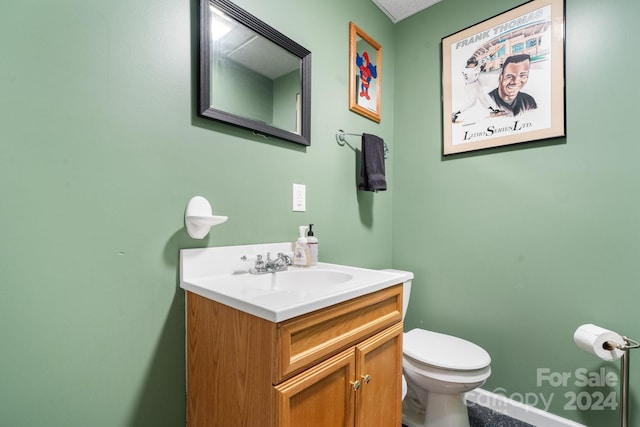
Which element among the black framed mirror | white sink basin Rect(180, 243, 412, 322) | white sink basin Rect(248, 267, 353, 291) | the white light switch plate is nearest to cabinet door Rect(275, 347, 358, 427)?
white sink basin Rect(180, 243, 412, 322)

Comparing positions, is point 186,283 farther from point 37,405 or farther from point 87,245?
point 37,405

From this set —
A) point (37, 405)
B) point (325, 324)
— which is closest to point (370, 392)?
point (325, 324)

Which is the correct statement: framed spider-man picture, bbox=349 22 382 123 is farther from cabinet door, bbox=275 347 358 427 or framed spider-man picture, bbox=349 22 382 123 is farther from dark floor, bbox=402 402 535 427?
dark floor, bbox=402 402 535 427

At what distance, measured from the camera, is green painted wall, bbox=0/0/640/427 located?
2.31ft

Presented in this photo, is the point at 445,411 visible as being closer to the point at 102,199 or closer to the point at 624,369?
the point at 624,369

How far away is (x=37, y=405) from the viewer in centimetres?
70

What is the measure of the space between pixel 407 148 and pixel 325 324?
1.48m

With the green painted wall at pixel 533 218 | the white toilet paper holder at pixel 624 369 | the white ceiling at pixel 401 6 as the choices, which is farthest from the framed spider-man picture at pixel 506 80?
Answer: the white toilet paper holder at pixel 624 369

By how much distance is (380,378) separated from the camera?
96 centimetres

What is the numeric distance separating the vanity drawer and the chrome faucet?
0.37 meters

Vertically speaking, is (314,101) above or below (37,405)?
above

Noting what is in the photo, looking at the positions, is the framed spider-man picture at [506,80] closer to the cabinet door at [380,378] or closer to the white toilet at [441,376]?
the white toilet at [441,376]

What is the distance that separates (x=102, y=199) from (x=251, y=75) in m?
0.71

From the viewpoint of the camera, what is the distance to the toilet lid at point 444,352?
1.21m
